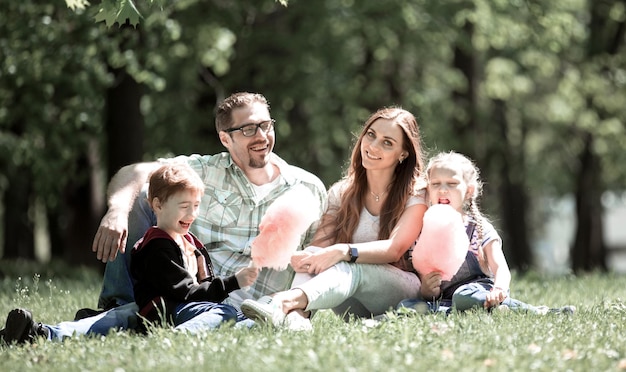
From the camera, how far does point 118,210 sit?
19.0ft

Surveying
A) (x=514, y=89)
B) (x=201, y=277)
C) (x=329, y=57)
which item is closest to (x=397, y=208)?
(x=201, y=277)

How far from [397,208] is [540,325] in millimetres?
1462

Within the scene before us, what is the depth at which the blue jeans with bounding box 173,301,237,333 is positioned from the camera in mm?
5258

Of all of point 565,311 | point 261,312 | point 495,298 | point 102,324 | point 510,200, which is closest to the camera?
point 261,312

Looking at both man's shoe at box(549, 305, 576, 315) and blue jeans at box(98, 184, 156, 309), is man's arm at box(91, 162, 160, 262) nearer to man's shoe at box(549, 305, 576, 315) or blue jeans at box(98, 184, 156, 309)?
blue jeans at box(98, 184, 156, 309)

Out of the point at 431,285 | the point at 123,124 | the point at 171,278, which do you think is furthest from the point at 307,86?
the point at 171,278

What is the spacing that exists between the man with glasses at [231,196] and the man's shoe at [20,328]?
634 mm

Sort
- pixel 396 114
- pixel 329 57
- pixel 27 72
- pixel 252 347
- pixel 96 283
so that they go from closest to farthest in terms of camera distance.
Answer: pixel 252 347, pixel 396 114, pixel 96 283, pixel 27 72, pixel 329 57

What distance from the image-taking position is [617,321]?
17.7 ft

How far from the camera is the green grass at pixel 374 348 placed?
4.18m

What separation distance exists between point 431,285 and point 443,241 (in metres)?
0.38

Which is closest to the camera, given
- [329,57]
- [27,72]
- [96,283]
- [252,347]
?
[252,347]

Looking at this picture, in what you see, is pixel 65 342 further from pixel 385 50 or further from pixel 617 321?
pixel 385 50

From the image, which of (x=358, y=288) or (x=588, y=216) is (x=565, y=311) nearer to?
(x=358, y=288)
